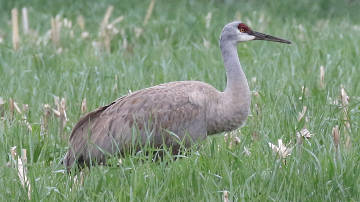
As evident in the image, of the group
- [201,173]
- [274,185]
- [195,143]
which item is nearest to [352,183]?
[274,185]

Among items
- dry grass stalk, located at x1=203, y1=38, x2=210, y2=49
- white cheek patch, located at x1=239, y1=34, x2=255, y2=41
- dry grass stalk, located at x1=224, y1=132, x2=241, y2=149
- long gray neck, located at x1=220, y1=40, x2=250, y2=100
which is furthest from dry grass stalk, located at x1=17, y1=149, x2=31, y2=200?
dry grass stalk, located at x1=203, y1=38, x2=210, y2=49

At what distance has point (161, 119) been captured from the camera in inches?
207

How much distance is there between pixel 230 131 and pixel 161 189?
1.31 m

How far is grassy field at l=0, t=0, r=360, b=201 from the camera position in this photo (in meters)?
4.27

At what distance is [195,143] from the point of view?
203 inches

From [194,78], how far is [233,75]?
1.46 meters

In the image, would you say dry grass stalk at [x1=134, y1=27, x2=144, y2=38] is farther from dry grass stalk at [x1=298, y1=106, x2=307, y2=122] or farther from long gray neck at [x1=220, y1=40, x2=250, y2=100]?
dry grass stalk at [x1=298, y1=106, x2=307, y2=122]

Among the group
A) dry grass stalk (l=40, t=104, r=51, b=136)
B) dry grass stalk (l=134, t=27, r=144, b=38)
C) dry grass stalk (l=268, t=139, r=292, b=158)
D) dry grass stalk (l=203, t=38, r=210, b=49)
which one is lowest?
dry grass stalk (l=268, t=139, r=292, b=158)

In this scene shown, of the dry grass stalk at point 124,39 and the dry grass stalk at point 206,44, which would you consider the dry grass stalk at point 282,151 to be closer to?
the dry grass stalk at point 206,44

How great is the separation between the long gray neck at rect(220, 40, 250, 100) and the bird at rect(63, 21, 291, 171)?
0.01 m

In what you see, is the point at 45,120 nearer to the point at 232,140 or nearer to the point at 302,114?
the point at 232,140

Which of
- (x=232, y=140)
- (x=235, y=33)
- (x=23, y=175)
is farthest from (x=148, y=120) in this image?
(x=23, y=175)

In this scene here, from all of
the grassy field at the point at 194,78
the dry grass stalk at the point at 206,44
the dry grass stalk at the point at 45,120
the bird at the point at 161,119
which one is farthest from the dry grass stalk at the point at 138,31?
the bird at the point at 161,119

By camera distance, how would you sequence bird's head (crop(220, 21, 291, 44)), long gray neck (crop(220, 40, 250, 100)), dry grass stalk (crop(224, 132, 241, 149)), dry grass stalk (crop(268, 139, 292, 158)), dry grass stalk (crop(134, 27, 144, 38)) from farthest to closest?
dry grass stalk (crop(134, 27, 144, 38)) → bird's head (crop(220, 21, 291, 44)) → long gray neck (crop(220, 40, 250, 100)) → dry grass stalk (crop(224, 132, 241, 149)) → dry grass stalk (crop(268, 139, 292, 158))
